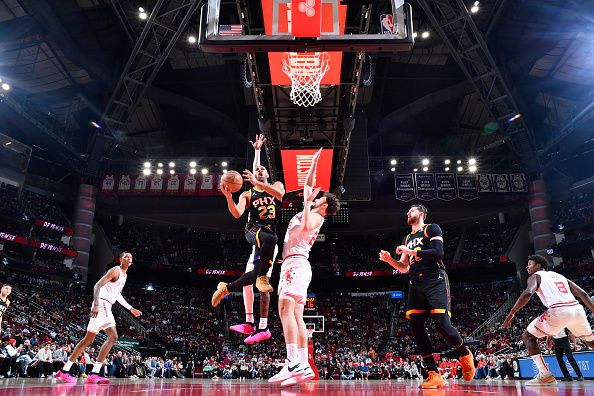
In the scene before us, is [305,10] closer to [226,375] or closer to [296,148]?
[296,148]

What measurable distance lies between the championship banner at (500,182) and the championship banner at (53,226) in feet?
87.0

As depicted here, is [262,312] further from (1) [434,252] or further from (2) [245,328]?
(1) [434,252]

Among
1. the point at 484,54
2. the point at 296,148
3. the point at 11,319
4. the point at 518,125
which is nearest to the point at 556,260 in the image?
the point at 518,125

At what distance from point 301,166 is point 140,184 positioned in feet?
47.9

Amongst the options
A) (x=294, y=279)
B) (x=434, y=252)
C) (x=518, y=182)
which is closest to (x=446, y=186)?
(x=518, y=182)

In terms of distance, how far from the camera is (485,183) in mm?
28516

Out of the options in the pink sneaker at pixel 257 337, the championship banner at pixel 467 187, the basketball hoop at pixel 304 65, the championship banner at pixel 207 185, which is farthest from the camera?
the championship banner at pixel 207 185

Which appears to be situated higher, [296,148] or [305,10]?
[296,148]

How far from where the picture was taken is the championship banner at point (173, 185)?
29.5m

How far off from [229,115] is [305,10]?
24083 millimetres

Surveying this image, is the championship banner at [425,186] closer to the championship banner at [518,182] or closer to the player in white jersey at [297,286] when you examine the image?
the championship banner at [518,182]

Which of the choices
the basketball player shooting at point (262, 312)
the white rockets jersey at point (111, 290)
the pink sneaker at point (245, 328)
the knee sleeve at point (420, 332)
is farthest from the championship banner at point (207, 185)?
the knee sleeve at point (420, 332)

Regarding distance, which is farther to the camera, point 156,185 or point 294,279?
point 156,185

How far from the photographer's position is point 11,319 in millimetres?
19000
